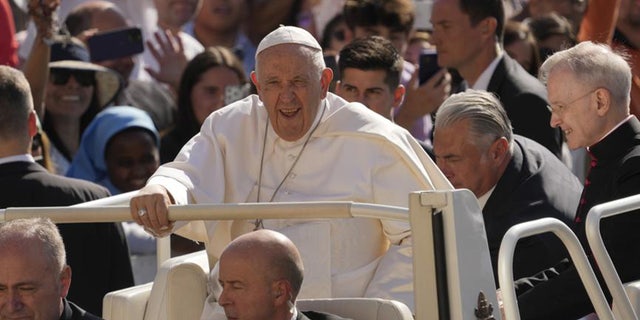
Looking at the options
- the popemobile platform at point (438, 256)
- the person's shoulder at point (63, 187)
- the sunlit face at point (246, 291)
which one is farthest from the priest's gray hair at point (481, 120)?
the sunlit face at point (246, 291)

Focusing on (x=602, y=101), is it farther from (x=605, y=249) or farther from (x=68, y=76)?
(x=68, y=76)

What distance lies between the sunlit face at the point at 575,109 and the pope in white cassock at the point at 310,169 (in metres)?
0.61

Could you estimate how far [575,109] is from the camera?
22.3 ft

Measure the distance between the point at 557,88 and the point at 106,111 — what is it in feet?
12.8

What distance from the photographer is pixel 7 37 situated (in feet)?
32.4

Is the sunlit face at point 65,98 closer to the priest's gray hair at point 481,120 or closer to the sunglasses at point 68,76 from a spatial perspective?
the sunglasses at point 68,76

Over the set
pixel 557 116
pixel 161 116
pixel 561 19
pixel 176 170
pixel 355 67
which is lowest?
pixel 176 170

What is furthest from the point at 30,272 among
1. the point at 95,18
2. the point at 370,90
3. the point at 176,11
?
the point at 176,11

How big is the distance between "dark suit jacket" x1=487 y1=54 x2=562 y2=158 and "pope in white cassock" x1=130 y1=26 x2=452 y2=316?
2065 millimetres

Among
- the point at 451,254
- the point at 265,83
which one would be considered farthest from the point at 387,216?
the point at 265,83

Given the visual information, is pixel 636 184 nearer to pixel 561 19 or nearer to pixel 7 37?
pixel 7 37

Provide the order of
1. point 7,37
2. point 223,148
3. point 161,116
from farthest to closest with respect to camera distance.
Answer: point 161,116 → point 7,37 → point 223,148

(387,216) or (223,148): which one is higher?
(223,148)

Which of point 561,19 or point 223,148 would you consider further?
point 561,19
